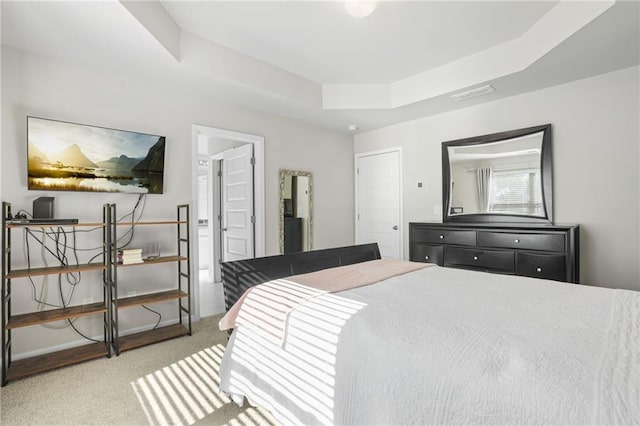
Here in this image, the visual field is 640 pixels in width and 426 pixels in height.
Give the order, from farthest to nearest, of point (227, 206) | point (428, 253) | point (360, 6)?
1. point (227, 206)
2. point (428, 253)
3. point (360, 6)

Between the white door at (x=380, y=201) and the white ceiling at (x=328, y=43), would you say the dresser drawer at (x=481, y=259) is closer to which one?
the white door at (x=380, y=201)

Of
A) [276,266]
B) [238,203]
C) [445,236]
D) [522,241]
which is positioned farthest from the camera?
[238,203]

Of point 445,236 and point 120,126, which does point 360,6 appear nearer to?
point 120,126

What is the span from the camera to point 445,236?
3.64 meters

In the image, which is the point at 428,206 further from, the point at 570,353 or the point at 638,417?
the point at 638,417

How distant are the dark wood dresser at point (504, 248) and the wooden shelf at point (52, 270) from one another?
3.35 metres

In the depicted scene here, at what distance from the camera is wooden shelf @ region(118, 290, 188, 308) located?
2793 millimetres

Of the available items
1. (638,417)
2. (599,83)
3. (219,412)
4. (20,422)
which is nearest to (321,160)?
(599,83)

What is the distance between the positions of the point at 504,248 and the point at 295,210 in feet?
Answer: 8.79

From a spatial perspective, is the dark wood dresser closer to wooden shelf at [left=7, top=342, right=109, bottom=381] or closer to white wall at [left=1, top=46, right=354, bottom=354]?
white wall at [left=1, top=46, right=354, bottom=354]

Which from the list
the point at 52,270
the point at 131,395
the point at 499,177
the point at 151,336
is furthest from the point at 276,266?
the point at 499,177

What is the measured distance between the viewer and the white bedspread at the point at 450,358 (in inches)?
34.9

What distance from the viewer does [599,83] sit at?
3.05 metres

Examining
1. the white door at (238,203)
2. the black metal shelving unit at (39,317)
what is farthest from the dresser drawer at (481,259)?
the black metal shelving unit at (39,317)
